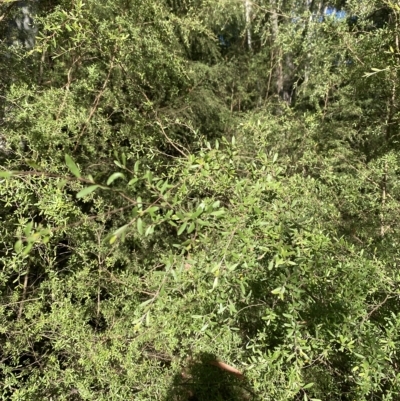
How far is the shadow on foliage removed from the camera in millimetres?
1938

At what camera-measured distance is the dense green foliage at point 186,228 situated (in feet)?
4.11

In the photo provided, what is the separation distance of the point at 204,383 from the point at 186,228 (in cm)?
143

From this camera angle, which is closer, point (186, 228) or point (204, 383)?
point (186, 228)

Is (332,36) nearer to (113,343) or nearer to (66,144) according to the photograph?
(66,144)

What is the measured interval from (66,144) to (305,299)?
1.93m

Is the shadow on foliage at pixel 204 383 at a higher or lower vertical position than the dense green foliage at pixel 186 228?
lower

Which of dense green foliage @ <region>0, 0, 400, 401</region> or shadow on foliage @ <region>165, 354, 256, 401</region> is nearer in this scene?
dense green foliage @ <region>0, 0, 400, 401</region>

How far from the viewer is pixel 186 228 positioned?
3.40ft

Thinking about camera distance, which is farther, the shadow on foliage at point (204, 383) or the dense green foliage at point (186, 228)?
the shadow on foliage at point (204, 383)

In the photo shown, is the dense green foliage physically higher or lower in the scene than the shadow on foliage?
higher

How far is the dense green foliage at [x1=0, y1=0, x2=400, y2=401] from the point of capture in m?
1.25

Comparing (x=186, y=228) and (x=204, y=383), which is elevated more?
(x=186, y=228)

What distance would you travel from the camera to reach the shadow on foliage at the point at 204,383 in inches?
76.3

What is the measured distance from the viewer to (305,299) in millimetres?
1335
